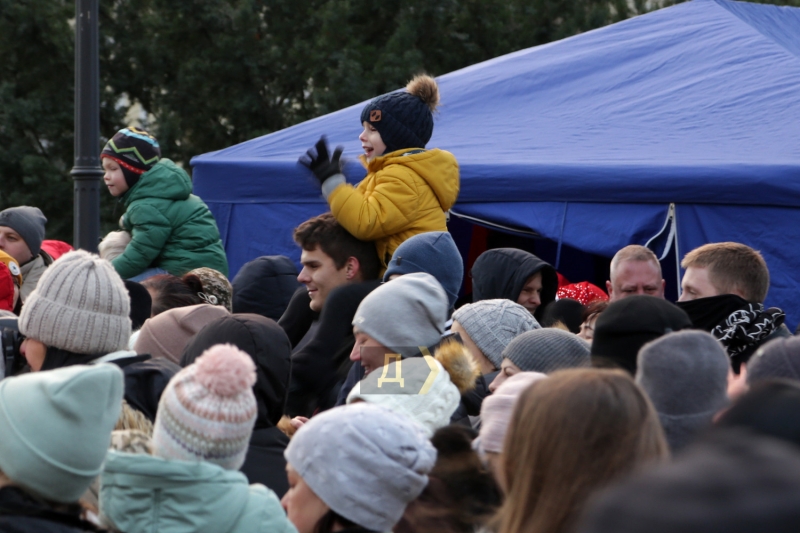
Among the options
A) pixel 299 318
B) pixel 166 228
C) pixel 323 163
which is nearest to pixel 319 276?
pixel 299 318

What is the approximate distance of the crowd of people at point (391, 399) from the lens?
1.53 meters

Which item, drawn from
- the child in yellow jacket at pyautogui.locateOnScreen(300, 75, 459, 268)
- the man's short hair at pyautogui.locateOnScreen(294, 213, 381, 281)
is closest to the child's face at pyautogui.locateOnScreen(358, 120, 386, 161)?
the child in yellow jacket at pyautogui.locateOnScreen(300, 75, 459, 268)

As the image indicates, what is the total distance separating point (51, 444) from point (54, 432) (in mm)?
23

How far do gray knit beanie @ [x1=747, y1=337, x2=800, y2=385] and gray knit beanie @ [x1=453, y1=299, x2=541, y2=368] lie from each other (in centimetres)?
135

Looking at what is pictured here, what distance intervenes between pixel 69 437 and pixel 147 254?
3.80 metres

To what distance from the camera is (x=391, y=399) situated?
2.57m

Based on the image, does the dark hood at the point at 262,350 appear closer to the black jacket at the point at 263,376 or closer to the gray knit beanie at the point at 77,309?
the black jacket at the point at 263,376

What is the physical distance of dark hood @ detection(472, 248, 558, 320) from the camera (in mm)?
4742

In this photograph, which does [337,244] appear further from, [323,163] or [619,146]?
[619,146]

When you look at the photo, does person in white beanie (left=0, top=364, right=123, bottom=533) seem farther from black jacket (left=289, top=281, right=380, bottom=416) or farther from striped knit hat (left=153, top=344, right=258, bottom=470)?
black jacket (left=289, top=281, right=380, bottom=416)

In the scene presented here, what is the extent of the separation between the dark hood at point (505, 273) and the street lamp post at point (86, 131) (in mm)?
1978

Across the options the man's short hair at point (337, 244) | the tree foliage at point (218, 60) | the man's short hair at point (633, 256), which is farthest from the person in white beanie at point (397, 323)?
the tree foliage at point (218, 60)

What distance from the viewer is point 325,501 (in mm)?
1995

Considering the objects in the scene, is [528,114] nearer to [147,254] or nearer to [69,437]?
[147,254]
